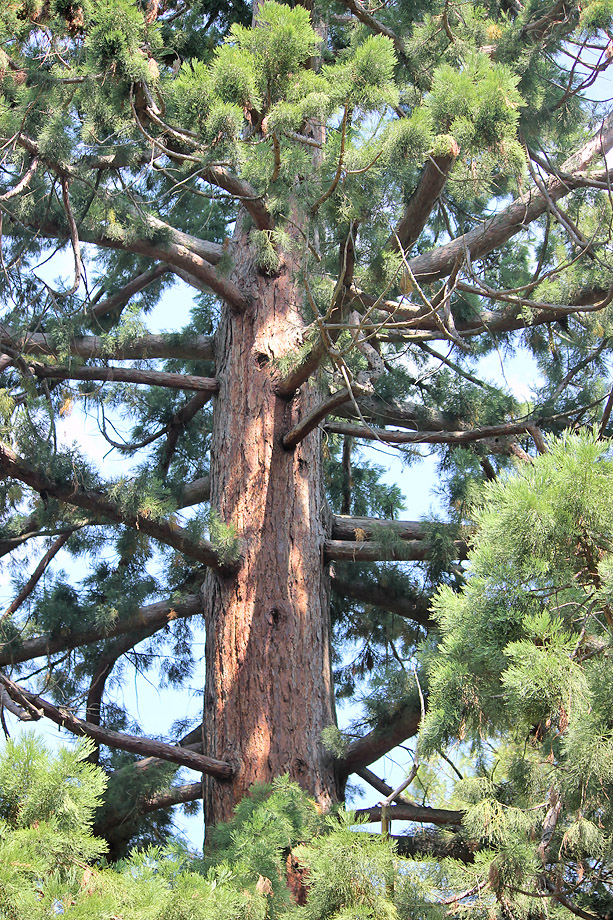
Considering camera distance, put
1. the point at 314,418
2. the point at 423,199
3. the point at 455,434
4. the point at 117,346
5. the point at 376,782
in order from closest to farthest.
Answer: the point at 423,199
the point at 314,418
the point at 376,782
the point at 455,434
the point at 117,346

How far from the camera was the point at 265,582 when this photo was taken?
5027 millimetres

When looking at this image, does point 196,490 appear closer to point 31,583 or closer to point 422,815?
point 31,583

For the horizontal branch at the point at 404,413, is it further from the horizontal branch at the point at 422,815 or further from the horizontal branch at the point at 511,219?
the horizontal branch at the point at 422,815

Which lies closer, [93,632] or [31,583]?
[93,632]

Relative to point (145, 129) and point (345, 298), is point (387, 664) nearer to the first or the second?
point (345, 298)

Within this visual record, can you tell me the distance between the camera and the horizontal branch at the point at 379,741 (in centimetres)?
459

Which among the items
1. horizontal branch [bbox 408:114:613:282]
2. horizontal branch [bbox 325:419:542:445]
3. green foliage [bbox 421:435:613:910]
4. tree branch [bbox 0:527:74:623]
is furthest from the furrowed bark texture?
green foliage [bbox 421:435:613:910]

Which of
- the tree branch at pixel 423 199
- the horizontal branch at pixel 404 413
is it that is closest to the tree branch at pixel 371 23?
the tree branch at pixel 423 199

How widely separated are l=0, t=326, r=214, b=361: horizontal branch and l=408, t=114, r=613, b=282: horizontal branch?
1.52 meters

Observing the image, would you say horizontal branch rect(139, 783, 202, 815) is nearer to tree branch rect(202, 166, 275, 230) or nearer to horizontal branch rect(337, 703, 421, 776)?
horizontal branch rect(337, 703, 421, 776)

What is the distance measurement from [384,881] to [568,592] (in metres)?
1.07

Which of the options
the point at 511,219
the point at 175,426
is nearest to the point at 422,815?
the point at 511,219

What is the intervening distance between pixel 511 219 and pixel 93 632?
122 inches

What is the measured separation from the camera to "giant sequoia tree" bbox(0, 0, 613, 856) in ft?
12.7
